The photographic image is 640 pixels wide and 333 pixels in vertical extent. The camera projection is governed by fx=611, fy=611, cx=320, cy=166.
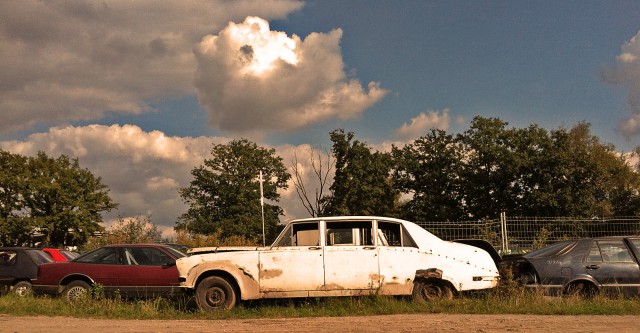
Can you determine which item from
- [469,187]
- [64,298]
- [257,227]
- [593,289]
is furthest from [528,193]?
[64,298]

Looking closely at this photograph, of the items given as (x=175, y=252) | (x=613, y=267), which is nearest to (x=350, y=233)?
(x=175, y=252)

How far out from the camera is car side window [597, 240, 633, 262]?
1204 centimetres

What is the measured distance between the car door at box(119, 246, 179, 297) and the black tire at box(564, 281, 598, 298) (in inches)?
317

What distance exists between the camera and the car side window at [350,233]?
11664 millimetres

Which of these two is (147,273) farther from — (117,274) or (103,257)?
(103,257)

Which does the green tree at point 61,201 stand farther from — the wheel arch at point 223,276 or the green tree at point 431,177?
the wheel arch at point 223,276

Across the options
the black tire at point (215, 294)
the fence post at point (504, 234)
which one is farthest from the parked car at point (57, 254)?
the fence post at point (504, 234)

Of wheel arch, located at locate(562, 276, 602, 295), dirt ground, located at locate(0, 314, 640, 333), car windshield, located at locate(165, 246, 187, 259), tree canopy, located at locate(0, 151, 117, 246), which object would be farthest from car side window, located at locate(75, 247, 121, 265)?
tree canopy, located at locate(0, 151, 117, 246)

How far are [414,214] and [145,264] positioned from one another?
41856 mm

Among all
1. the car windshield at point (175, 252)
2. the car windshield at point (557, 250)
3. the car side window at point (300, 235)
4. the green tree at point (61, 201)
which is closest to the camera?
the car side window at point (300, 235)

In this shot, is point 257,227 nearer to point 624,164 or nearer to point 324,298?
point 624,164

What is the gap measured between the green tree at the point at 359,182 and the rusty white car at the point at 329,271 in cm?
4019

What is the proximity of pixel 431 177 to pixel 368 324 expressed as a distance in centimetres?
4614

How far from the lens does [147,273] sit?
13.5m
